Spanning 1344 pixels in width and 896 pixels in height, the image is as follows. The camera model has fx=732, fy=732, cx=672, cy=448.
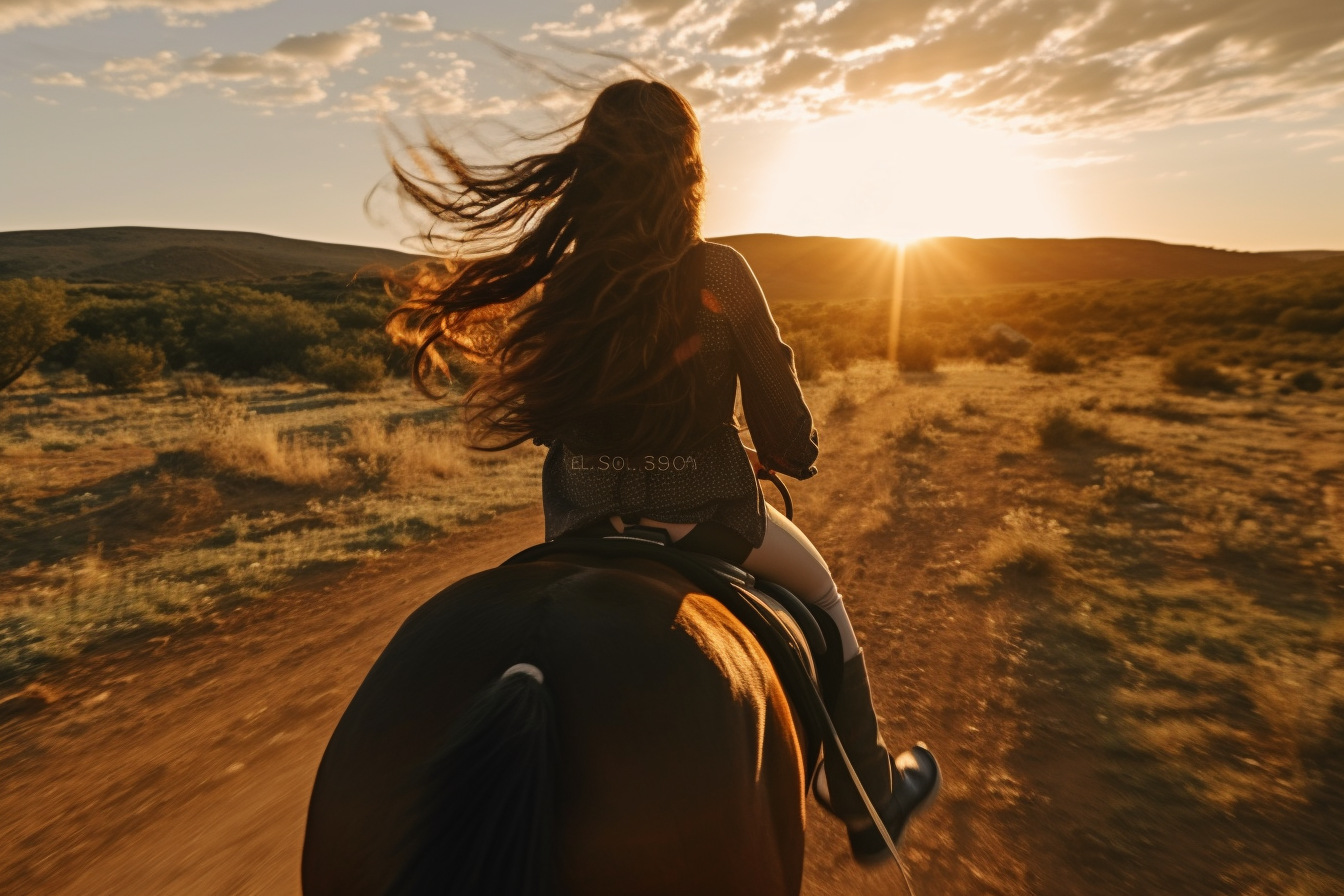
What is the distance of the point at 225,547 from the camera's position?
663 centimetres

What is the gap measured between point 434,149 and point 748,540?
4.90 ft

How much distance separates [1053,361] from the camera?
778 inches

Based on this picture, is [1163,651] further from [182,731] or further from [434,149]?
[182,731]

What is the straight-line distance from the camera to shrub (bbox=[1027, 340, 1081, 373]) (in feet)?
64.4

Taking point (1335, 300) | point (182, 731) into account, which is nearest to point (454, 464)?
point (182, 731)

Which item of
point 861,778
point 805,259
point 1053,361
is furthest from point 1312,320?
point 805,259

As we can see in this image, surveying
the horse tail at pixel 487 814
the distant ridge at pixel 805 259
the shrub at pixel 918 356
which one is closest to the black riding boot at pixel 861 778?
the horse tail at pixel 487 814

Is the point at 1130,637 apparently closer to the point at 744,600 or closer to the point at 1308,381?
the point at 744,600

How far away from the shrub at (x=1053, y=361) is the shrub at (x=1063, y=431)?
10.2m

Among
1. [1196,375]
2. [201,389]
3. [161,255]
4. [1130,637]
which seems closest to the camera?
[1130,637]

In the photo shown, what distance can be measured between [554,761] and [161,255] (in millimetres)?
95940

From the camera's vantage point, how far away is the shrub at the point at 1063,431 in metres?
10.1

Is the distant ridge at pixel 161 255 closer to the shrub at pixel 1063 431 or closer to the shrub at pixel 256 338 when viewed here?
the shrub at pixel 256 338

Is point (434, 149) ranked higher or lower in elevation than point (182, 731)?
higher
